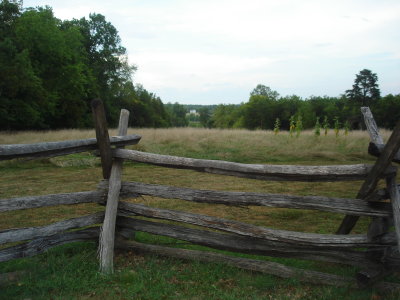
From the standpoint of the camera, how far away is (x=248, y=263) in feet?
12.5

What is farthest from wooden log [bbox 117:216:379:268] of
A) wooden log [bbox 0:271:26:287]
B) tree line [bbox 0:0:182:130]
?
tree line [bbox 0:0:182:130]

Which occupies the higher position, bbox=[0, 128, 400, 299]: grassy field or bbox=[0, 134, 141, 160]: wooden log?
bbox=[0, 134, 141, 160]: wooden log

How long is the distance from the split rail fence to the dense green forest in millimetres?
16712

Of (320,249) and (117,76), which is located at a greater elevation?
(117,76)

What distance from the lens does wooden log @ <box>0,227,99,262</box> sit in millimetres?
3520

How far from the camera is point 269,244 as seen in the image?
12.3ft

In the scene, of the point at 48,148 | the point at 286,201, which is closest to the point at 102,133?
the point at 48,148

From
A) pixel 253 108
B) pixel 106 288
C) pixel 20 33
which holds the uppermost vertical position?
pixel 20 33

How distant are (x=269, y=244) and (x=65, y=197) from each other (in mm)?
2232

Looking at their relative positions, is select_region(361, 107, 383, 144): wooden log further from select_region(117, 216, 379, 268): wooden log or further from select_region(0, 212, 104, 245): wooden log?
select_region(0, 212, 104, 245): wooden log

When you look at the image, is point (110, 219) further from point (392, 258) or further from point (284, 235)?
point (392, 258)

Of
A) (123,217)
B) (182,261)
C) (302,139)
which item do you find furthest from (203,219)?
(302,139)

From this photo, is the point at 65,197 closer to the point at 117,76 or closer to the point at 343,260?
the point at 343,260

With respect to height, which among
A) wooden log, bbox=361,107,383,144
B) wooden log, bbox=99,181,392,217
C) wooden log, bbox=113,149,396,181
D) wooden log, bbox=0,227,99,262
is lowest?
wooden log, bbox=0,227,99,262
